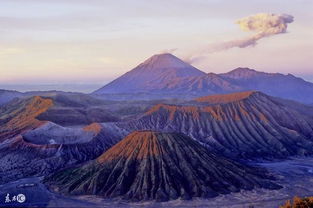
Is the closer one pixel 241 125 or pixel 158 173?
pixel 158 173

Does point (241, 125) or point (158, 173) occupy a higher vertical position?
point (241, 125)

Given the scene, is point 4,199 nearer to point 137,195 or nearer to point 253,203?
point 137,195

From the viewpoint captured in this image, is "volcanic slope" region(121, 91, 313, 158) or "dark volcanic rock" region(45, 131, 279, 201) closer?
"dark volcanic rock" region(45, 131, 279, 201)

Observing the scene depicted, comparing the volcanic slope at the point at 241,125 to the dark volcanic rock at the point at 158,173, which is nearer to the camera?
the dark volcanic rock at the point at 158,173
